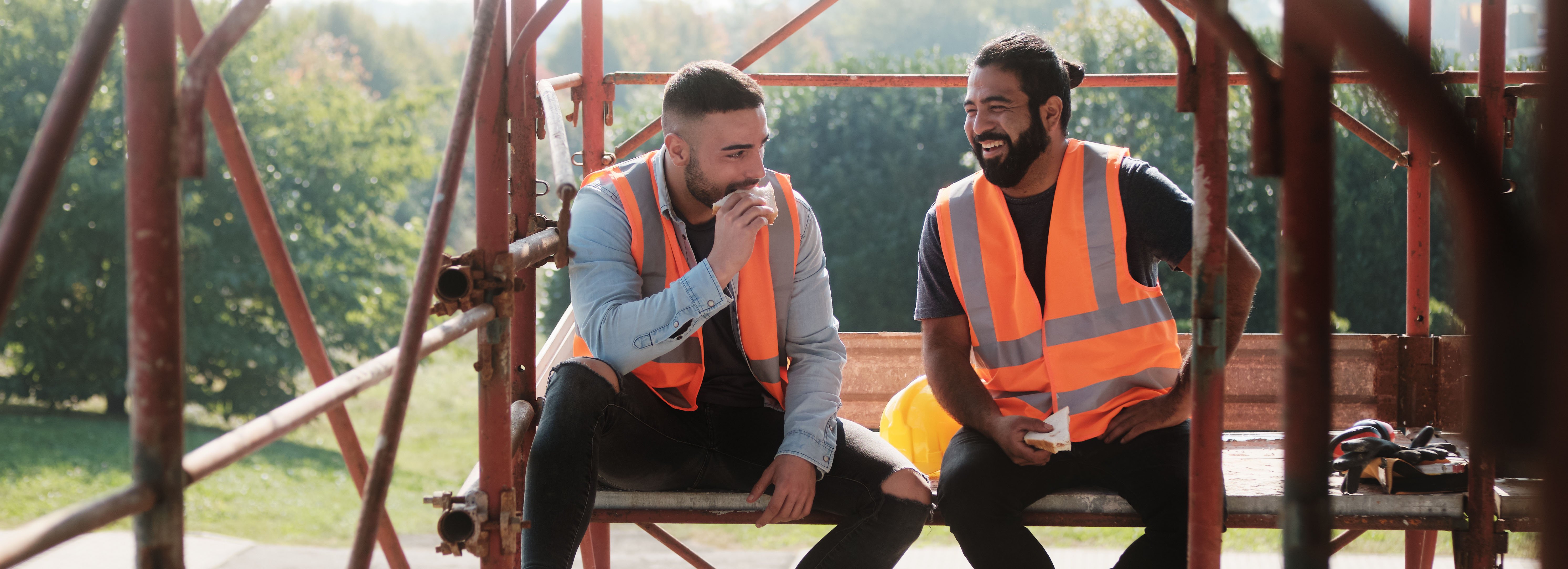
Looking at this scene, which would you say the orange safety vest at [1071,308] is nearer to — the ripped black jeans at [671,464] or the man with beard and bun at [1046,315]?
the man with beard and bun at [1046,315]

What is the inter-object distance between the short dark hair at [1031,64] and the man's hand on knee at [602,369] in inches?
49.0

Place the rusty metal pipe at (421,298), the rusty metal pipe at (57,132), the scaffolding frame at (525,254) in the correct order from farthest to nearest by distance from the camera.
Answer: the rusty metal pipe at (421,298) < the rusty metal pipe at (57,132) < the scaffolding frame at (525,254)

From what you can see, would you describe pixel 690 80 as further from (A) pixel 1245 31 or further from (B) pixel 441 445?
(B) pixel 441 445

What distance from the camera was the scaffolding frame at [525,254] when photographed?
731 millimetres

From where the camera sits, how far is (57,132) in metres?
1.08

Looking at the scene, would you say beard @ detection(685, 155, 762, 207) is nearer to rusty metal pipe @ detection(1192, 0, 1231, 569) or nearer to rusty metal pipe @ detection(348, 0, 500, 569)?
rusty metal pipe @ detection(348, 0, 500, 569)

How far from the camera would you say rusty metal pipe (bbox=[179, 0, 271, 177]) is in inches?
46.5

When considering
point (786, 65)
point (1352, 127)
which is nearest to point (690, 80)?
point (1352, 127)

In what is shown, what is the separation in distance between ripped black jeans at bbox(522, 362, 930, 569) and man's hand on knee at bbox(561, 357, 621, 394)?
15 mm

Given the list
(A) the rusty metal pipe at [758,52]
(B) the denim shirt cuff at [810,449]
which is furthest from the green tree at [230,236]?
(B) the denim shirt cuff at [810,449]

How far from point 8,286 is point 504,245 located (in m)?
0.93

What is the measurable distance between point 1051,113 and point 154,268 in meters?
2.19

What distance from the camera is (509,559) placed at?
6.40 feet

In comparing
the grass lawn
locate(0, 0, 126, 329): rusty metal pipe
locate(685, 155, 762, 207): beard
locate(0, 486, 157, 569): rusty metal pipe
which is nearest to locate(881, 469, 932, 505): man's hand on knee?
locate(685, 155, 762, 207): beard
